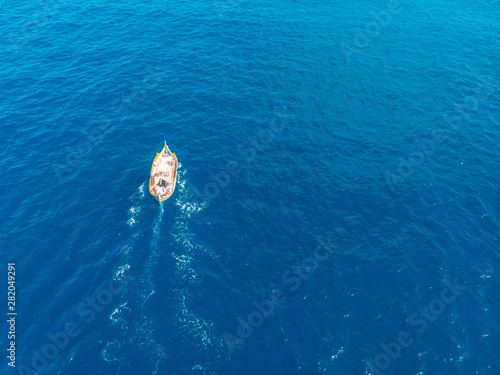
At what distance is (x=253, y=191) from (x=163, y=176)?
26.6m

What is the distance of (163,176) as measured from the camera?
113m

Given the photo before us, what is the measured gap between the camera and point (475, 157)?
407 ft

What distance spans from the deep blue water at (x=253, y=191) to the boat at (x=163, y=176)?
3.75 metres

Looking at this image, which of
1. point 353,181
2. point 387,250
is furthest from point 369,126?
point 387,250

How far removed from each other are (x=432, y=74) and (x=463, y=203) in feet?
210

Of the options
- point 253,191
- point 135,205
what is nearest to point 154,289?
point 135,205

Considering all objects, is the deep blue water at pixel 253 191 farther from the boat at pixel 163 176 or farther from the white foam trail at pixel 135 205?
the boat at pixel 163 176

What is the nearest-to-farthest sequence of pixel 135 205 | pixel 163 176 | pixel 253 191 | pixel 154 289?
pixel 154 289, pixel 135 205, pixel 163 176, pixel 253 191

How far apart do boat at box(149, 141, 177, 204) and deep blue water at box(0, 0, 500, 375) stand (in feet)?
12.3

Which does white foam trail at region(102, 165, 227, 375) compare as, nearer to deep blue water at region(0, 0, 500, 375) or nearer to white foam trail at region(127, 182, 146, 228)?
white foam trail at region(127, 182, 146, 228)

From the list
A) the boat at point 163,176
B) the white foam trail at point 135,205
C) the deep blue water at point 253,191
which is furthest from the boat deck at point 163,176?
the white foam trail at point 135,205

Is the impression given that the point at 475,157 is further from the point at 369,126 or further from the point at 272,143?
the point at 272,143

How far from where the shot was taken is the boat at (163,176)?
108938 millimetres

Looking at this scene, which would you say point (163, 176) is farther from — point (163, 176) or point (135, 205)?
point (135, 205)
